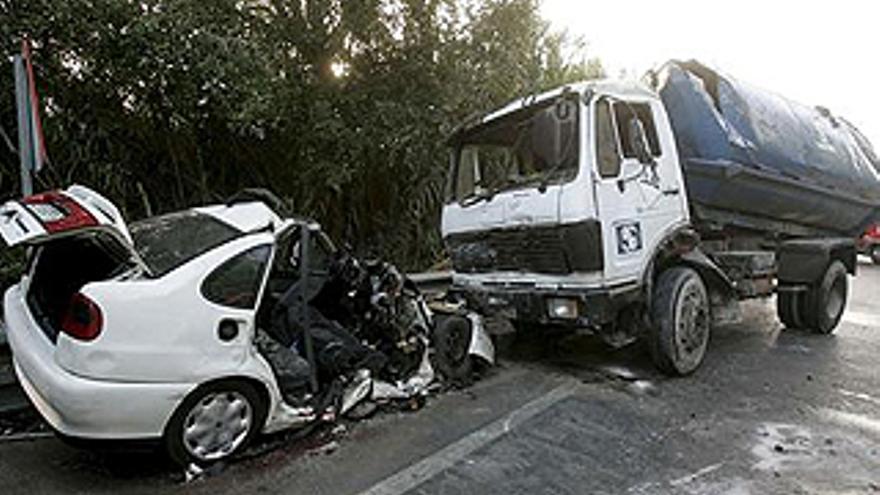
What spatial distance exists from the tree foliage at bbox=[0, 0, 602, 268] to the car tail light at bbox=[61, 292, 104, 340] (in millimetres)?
3237

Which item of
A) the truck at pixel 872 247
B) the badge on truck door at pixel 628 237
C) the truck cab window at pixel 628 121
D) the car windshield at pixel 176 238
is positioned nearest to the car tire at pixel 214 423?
the car windshield at pixel 176 238

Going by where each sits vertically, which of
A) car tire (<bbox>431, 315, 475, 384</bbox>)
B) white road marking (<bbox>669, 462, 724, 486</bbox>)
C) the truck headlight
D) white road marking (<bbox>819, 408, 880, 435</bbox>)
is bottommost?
white road marking (<bbox>819, 408, 880, 435</bbox>)

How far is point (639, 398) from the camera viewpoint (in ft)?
16.2

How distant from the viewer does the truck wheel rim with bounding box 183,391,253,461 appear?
3498mm

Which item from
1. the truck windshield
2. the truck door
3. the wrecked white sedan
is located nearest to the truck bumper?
the truck door

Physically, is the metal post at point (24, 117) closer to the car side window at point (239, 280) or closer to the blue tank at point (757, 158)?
the car side window at point (239, 280)

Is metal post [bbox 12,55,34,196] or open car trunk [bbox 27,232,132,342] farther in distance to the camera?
metal post [bbox 12,55,34,196]

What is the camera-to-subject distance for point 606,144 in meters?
5.03

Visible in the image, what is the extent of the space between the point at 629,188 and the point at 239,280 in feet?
10.0

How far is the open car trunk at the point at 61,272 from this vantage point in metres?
3.61

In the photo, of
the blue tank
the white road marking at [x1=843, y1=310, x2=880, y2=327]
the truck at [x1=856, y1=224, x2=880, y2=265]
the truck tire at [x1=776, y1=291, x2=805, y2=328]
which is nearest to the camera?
the blue tank

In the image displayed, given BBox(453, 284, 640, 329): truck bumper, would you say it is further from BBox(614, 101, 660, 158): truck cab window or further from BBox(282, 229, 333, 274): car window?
BBox(282, 229, 333, 274): car window

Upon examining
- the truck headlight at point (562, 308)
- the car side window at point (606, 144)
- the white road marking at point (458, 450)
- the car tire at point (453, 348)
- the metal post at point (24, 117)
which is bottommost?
the white road marking at point (458, 450)

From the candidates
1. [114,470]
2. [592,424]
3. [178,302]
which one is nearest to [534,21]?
[592,424]
